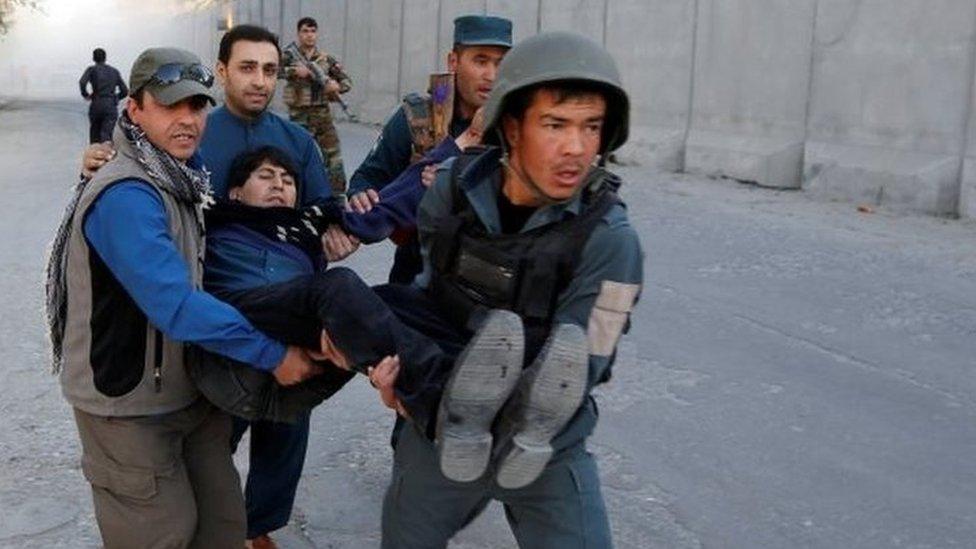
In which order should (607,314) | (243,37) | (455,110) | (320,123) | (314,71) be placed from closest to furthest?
(607,314), (243,37), (455,110), (320,123), (314,71)

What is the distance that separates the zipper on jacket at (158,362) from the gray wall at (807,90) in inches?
317

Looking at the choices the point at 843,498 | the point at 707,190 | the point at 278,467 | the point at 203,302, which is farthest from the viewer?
the point at 707,190

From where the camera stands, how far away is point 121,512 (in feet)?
9.25

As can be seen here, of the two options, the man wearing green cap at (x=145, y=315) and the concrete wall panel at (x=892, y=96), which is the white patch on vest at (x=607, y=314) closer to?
the man wearing green cap at (x=145, y=315)

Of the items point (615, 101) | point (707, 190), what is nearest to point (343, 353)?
point (615, 101)

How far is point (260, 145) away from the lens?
11.2 feet

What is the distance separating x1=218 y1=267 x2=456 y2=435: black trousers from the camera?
227cm

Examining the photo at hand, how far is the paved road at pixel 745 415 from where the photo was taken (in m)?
3.93

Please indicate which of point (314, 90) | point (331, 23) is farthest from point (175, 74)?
point (331, 23)

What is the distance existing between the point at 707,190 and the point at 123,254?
31.5 feet

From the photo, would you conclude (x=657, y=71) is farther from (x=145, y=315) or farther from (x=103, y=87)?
(x=145, y=315)

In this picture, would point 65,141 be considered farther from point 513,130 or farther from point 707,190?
point 513,130

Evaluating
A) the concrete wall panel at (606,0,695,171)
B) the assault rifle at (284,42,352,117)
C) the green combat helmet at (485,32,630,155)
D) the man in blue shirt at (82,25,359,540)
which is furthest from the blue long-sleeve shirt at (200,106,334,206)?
the concrete wall panel at (606,0,695,171)

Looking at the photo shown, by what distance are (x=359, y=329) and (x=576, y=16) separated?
14107 mm
